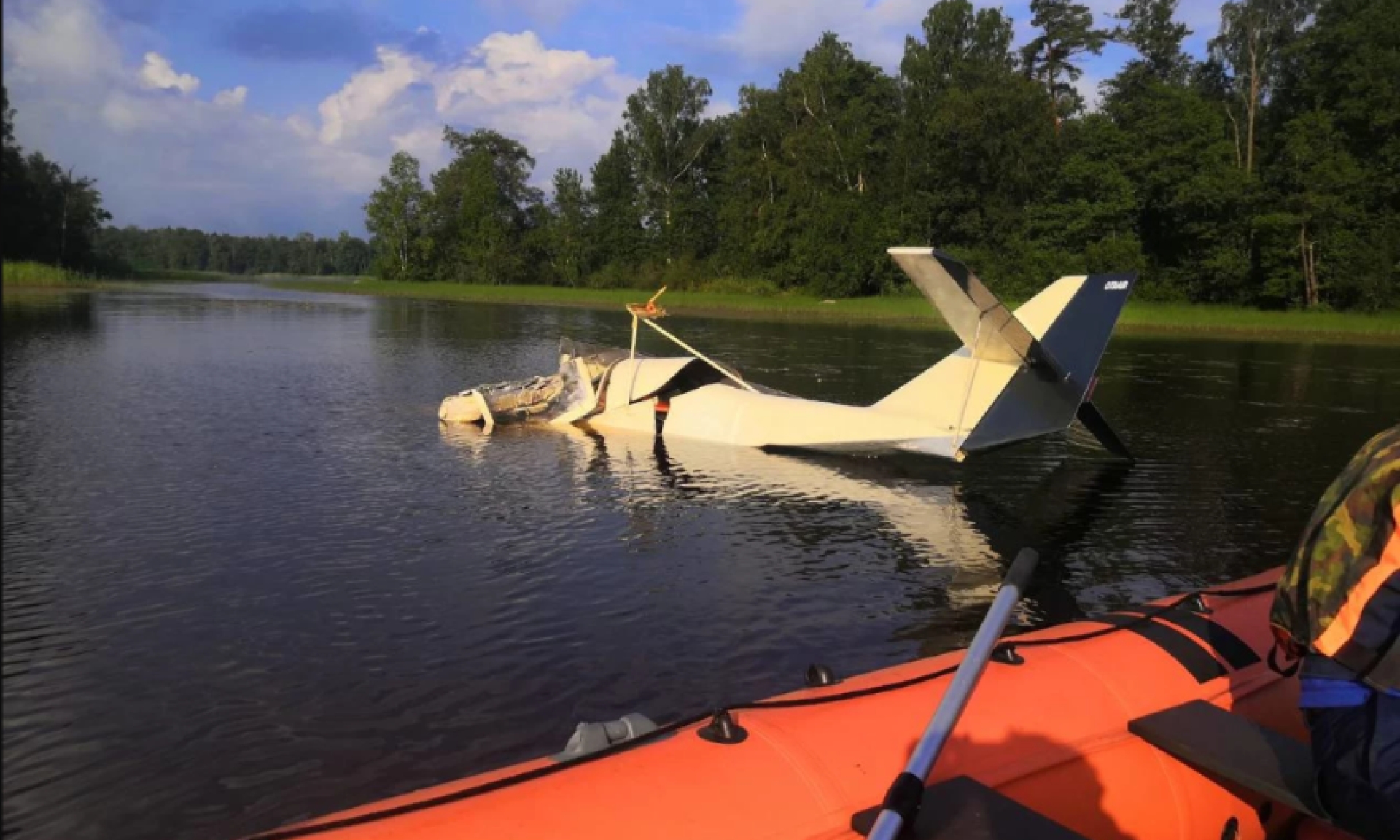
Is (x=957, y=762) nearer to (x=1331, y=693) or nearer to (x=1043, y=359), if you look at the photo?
(x=1331, y=693)

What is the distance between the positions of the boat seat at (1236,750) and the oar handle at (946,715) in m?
1.01

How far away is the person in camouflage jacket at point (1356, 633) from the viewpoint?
282cm

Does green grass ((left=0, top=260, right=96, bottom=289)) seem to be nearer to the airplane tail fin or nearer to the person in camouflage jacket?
the airplane tail fin

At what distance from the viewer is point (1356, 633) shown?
→ 9.41 ft

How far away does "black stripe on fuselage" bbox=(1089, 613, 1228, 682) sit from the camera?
456cm

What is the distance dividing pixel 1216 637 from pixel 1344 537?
218 centimetres

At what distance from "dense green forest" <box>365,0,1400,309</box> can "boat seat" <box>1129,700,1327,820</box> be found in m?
51.9

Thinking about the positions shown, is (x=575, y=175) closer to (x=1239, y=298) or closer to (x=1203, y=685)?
(x=1239, y=298)

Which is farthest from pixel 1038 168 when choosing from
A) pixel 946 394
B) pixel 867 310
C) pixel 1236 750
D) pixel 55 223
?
pixel 1236 750

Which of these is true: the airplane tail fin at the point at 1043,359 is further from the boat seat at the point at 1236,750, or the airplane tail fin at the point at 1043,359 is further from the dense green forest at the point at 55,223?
the dense green forest at the point at 55,223

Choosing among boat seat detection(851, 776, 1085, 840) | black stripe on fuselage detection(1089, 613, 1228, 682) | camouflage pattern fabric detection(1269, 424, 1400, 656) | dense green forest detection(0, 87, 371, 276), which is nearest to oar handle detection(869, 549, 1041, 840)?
boat seat detection(851, 776, 1085, 840)

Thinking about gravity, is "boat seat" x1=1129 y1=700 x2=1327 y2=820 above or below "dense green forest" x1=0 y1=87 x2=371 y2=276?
below

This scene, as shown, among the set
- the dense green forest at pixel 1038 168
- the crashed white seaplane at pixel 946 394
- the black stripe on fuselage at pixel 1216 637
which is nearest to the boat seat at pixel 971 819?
the black stripe on fuselage at pixel 1216 637

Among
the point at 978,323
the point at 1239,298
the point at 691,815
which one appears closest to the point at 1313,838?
the point at 691,815
